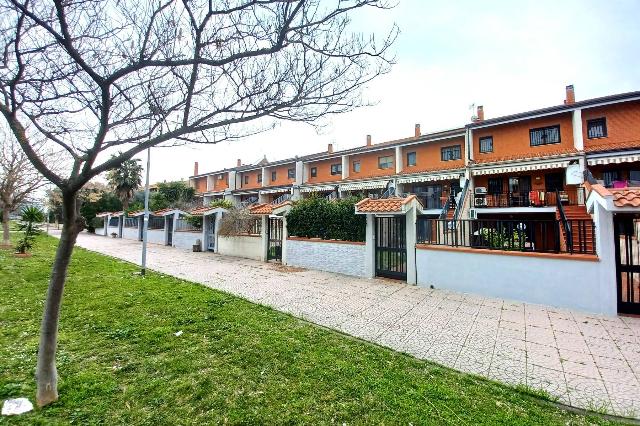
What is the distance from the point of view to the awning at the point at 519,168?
18703 mm

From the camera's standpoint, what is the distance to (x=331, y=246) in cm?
1289

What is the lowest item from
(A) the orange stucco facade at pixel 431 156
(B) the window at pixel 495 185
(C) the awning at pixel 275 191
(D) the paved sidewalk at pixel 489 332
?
(D) the paved sidewalk at pixel 489 332

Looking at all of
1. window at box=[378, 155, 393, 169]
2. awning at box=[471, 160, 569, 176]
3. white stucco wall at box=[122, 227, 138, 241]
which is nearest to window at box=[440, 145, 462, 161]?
awning at box=[471, 160, 569, 176]

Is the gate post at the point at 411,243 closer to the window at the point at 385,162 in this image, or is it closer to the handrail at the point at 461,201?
the handrail at the point at 461,201

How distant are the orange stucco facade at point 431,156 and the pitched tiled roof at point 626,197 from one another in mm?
16204

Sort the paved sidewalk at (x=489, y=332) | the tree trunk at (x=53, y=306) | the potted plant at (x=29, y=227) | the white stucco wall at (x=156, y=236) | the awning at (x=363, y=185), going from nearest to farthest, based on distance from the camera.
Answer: the tree trunk at (x=53, y=306) < the paved sidewalk at (x=489, y=332) < the potted plant at (x=29, y=227) < the white stucco wall at (x=156, y=236) < the awning at (x=363, y=185)

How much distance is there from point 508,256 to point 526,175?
53.4 feet

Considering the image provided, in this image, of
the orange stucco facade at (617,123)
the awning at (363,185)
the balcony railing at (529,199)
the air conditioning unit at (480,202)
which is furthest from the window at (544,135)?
the awning at (363,185)

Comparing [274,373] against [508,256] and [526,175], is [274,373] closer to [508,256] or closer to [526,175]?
[508,256]

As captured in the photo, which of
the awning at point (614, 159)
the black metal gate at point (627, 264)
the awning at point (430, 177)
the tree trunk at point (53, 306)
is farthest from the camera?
the awning at point (430, 177)

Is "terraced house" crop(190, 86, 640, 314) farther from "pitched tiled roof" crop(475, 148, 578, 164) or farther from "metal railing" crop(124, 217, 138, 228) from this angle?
"metal railing" crop(124, 217, 138, 228)

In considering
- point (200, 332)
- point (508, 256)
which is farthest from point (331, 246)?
point (200, 332)

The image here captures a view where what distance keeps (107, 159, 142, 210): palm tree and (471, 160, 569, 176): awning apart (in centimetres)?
3848

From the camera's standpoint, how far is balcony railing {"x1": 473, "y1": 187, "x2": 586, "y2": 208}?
18859mm
